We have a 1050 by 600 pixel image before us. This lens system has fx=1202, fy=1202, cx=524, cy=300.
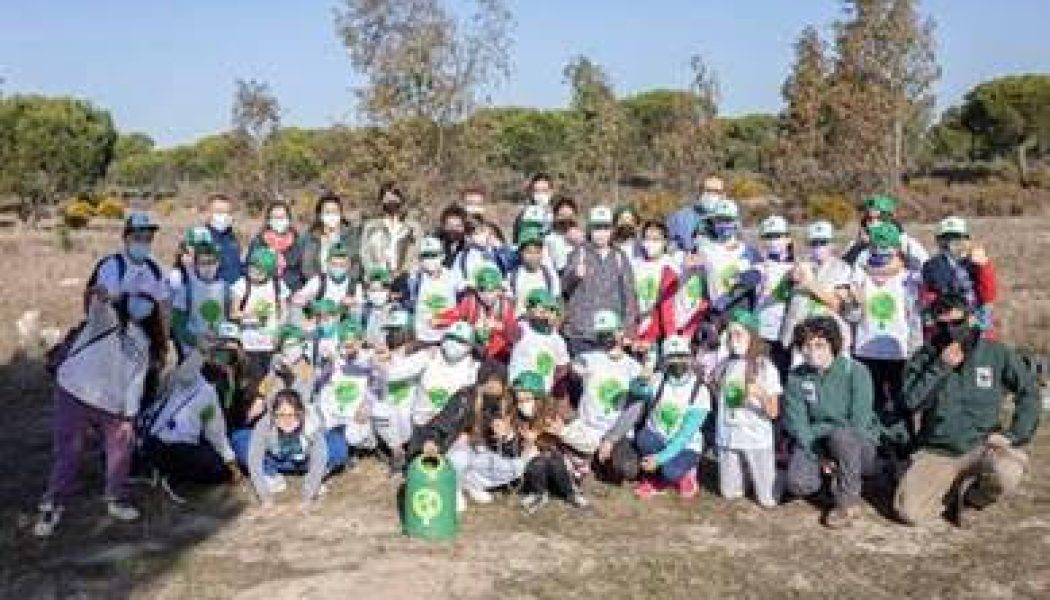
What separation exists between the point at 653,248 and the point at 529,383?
1.50 meters

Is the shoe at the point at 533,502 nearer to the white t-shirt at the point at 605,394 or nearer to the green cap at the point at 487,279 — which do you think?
the white t-shirt at the point at 605,394

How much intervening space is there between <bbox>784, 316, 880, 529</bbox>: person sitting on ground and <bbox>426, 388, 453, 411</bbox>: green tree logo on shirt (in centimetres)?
211

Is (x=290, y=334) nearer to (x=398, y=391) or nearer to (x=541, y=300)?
(x=398, y=391)

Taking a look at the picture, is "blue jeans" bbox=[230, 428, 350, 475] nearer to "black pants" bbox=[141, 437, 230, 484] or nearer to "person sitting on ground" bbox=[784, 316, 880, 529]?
"black pants" bbox=[141, 437, 230, 484]

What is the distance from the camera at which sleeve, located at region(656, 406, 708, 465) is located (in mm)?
7371

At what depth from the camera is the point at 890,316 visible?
765 cm

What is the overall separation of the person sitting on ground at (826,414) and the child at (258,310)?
135 inches

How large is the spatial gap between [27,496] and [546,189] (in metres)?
4.05

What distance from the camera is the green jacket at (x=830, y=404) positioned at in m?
7.12

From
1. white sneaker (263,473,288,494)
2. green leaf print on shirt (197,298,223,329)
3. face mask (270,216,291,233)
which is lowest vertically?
white sneaker (263,473,288,494)

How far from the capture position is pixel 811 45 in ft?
71.7

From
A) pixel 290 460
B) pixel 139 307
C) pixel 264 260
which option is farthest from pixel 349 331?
pixel 139 307

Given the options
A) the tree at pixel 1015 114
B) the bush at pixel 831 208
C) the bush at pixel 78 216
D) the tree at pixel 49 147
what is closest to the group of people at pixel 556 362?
the bush at pixel 831 208

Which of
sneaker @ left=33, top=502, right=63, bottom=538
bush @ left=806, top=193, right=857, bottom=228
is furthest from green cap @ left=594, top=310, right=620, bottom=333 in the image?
bush @ left=806, top=193, right=857, bottom=228
